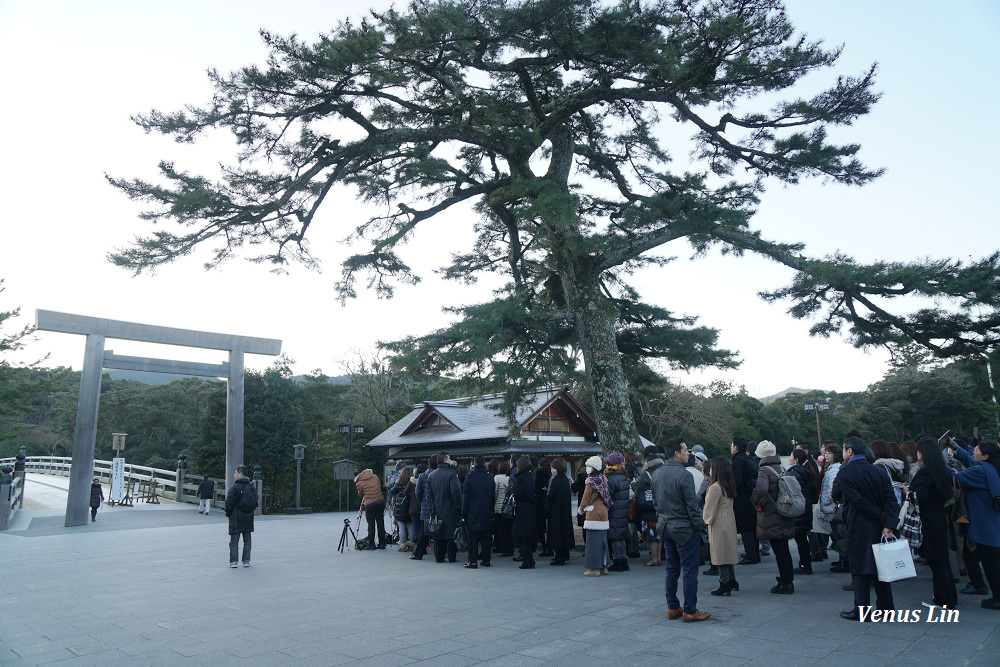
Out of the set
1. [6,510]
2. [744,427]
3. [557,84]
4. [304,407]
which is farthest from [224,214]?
[744,427]

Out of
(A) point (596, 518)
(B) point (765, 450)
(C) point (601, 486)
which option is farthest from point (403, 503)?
(B) point (765, 450)

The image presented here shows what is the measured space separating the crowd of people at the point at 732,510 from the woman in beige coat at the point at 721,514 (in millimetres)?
13

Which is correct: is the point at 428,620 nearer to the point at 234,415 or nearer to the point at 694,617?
the point at 694,617

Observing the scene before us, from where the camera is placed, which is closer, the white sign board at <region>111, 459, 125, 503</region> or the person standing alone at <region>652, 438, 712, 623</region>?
the person standing alone at <region>652, 438, 712, 623</region>

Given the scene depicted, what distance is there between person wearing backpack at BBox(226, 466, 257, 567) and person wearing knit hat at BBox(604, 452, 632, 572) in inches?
209

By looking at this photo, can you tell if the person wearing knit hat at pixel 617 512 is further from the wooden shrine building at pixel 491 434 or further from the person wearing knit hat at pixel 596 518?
the wooden shrine building at pixel 491 434

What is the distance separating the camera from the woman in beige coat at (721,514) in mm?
6047

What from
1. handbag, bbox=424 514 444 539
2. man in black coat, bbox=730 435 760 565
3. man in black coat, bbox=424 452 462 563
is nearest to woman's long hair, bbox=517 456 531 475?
man in black coat, bbox=424 452 462 563

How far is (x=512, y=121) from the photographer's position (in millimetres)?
11023

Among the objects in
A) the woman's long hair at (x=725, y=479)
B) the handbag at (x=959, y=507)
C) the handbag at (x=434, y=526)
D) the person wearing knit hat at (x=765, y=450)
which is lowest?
the handbag at (x=434, y=526)

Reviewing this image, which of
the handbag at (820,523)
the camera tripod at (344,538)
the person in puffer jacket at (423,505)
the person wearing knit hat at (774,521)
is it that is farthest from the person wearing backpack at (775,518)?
the camera tripod at (344,538)

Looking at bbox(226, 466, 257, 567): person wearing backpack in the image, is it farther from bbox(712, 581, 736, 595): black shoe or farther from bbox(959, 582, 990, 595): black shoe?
bbox(959, 582, 990, 595): black shoe

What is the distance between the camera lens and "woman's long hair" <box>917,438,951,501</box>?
209 inches

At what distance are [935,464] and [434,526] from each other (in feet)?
21.9
